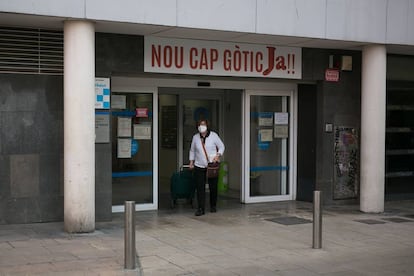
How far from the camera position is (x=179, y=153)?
14.0 m

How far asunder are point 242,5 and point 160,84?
7.75 ft

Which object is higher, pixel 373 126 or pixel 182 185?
pixel 373 126

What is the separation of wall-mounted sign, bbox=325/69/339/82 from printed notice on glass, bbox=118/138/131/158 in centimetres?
438

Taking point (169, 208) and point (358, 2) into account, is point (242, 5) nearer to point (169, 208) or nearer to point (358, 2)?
point (358, 2)

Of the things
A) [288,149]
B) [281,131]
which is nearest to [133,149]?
[281,131]

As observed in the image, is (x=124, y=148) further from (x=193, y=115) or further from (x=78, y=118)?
(x=193, y=115)

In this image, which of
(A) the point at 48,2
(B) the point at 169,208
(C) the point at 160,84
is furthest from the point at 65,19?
(B) the point at 169,208

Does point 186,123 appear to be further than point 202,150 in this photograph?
Yes

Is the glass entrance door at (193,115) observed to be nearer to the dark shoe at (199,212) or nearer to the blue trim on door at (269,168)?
the blue trim on door at (269,168)

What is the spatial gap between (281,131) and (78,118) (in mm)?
5321

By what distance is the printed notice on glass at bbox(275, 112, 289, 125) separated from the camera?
1300 centimetres

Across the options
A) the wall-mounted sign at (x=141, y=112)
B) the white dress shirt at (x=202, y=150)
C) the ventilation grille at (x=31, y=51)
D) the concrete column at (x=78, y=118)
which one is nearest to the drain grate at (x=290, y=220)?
the white dress shirt at (x=202, y=150)

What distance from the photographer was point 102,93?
1026 centimetres

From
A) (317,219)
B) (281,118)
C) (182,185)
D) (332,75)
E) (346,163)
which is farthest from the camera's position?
(281,118)
